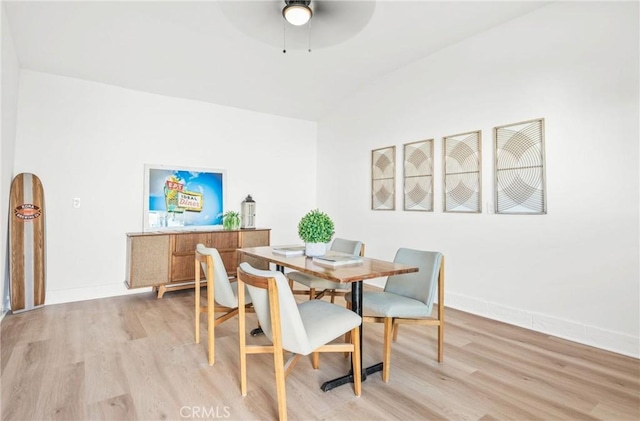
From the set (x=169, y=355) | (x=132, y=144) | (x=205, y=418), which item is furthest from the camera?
(x=132, y=144)

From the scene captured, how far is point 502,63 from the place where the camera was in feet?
11.0

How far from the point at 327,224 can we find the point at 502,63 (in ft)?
8.31

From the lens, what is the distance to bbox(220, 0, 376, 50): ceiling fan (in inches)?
84.0

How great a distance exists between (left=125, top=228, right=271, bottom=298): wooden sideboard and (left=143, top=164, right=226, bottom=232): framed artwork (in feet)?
1.18

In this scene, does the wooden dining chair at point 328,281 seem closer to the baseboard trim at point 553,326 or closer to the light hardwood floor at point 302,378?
the light hardwood floor at point 302,378

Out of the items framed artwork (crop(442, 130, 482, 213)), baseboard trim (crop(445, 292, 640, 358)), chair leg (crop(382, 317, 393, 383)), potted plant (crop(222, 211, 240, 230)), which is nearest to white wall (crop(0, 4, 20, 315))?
potted plant (crop(222, 211, 240, 230))

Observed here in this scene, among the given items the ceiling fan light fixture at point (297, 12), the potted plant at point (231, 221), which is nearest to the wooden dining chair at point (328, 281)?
the potted plant at point (231, 221)

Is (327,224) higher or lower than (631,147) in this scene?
lower

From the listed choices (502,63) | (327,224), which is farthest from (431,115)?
(327,224)

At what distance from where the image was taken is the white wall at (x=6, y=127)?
2.75 metres

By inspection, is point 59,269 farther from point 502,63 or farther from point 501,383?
point 502,63

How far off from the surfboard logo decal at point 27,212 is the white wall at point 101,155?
8.7 inches

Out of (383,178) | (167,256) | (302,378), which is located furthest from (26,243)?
(383,178)

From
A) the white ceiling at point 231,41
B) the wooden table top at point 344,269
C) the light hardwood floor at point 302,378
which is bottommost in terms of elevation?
the light hardwood floor at point 302,378
